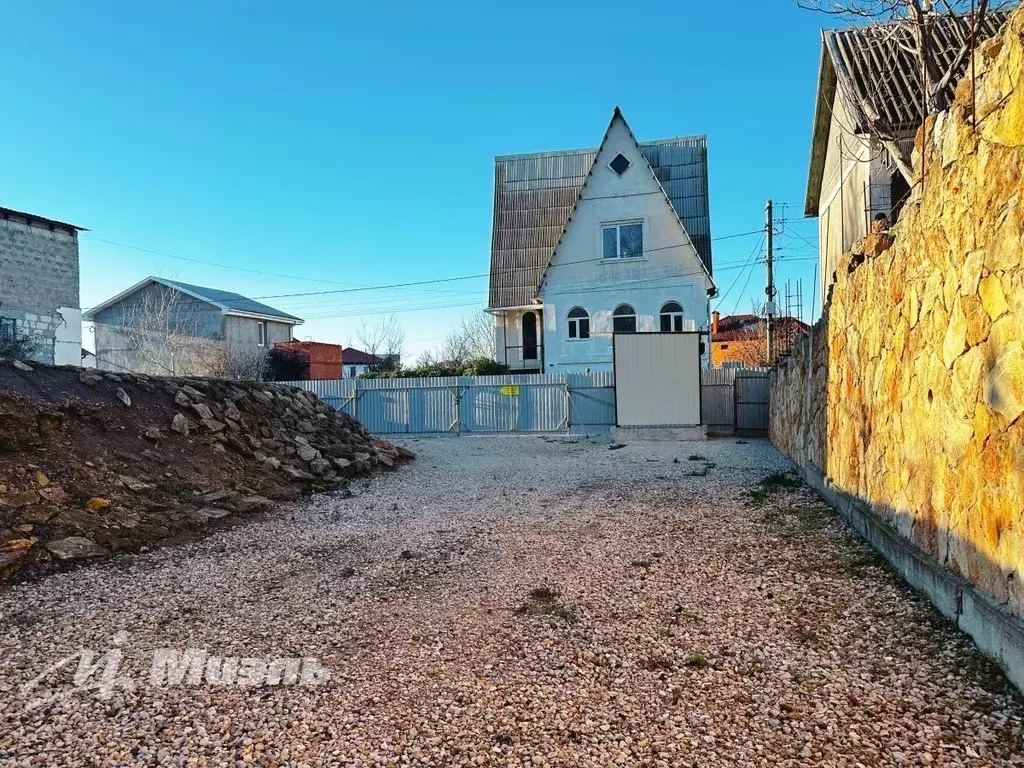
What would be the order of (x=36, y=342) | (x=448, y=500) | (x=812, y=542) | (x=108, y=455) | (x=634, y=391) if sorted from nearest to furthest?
(x=812, y=542), (x=108, y=455), (x=448, y=500), (x=634, y=391), (x=36, y=342)

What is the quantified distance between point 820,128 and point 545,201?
39.1 ft

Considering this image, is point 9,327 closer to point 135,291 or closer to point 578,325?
point 135,291

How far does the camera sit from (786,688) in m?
2.90

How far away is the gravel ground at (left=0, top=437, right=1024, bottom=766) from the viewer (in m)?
2.51

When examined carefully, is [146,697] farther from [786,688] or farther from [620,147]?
[620,147]

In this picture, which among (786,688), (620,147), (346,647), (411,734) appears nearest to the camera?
(411,734)

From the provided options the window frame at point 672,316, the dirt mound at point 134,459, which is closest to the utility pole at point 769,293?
the window frame at point 672,316

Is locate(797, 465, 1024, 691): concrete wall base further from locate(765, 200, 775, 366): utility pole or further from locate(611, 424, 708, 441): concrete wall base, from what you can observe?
locate(765, 200, 775, 366): utility pole

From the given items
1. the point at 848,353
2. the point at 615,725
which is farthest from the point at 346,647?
the point at 848,353

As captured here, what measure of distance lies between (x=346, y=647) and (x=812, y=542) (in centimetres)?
411

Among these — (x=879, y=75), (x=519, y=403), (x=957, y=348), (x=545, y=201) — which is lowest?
(x=519, y=403)

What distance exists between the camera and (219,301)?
3066 cm

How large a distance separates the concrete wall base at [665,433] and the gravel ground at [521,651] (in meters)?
9.50

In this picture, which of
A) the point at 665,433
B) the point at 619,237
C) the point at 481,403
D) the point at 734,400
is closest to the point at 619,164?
the point at 619,237
